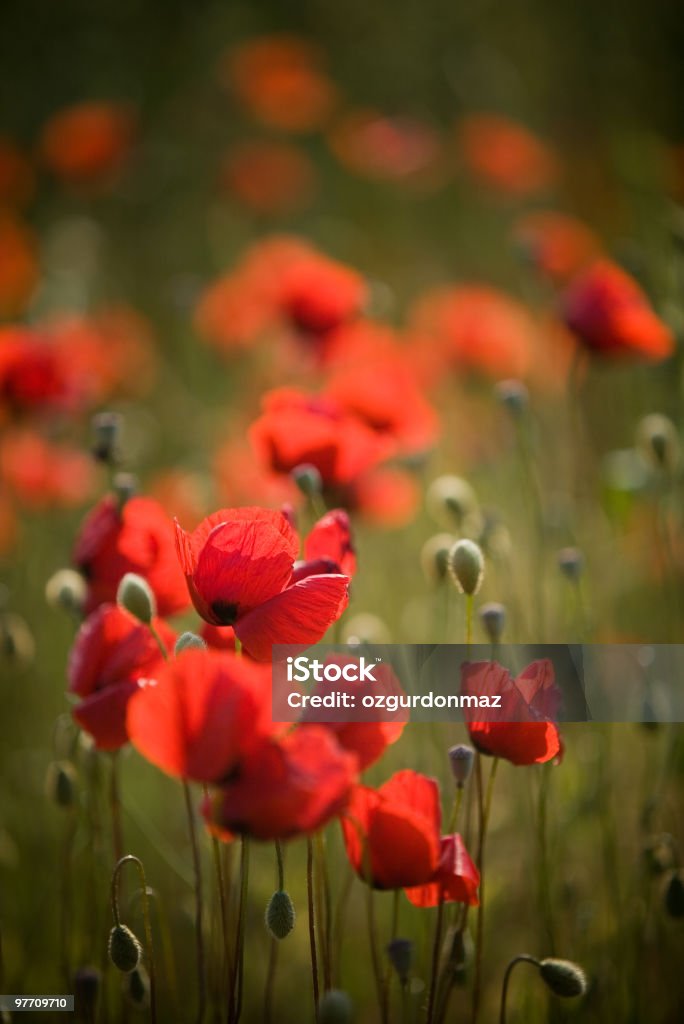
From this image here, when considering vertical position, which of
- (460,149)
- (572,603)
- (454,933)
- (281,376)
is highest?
(460,149)

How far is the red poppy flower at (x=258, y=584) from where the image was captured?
0.64 m

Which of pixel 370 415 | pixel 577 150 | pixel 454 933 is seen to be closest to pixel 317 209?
Result: pixel 577 150

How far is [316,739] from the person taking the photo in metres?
→ 0.54

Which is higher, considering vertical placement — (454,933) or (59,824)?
(59,824)

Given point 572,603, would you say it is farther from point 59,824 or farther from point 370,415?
point 59,824

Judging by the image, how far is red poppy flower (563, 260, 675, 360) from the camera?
118cm

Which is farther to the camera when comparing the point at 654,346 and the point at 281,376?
the point at 281,376

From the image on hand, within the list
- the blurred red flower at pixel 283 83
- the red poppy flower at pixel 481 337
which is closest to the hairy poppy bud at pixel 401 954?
the red poppy flower at pixel 481 337

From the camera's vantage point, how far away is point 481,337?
163 cm

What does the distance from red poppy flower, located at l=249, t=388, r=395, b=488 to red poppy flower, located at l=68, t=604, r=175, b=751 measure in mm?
331

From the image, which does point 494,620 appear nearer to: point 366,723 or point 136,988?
point 366,723

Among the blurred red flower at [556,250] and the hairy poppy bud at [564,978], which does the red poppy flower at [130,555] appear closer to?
the hairy poppy bud at [564,978]

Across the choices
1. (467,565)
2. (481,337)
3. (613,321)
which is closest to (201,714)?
(467,565)

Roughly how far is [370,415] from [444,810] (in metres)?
0.51
